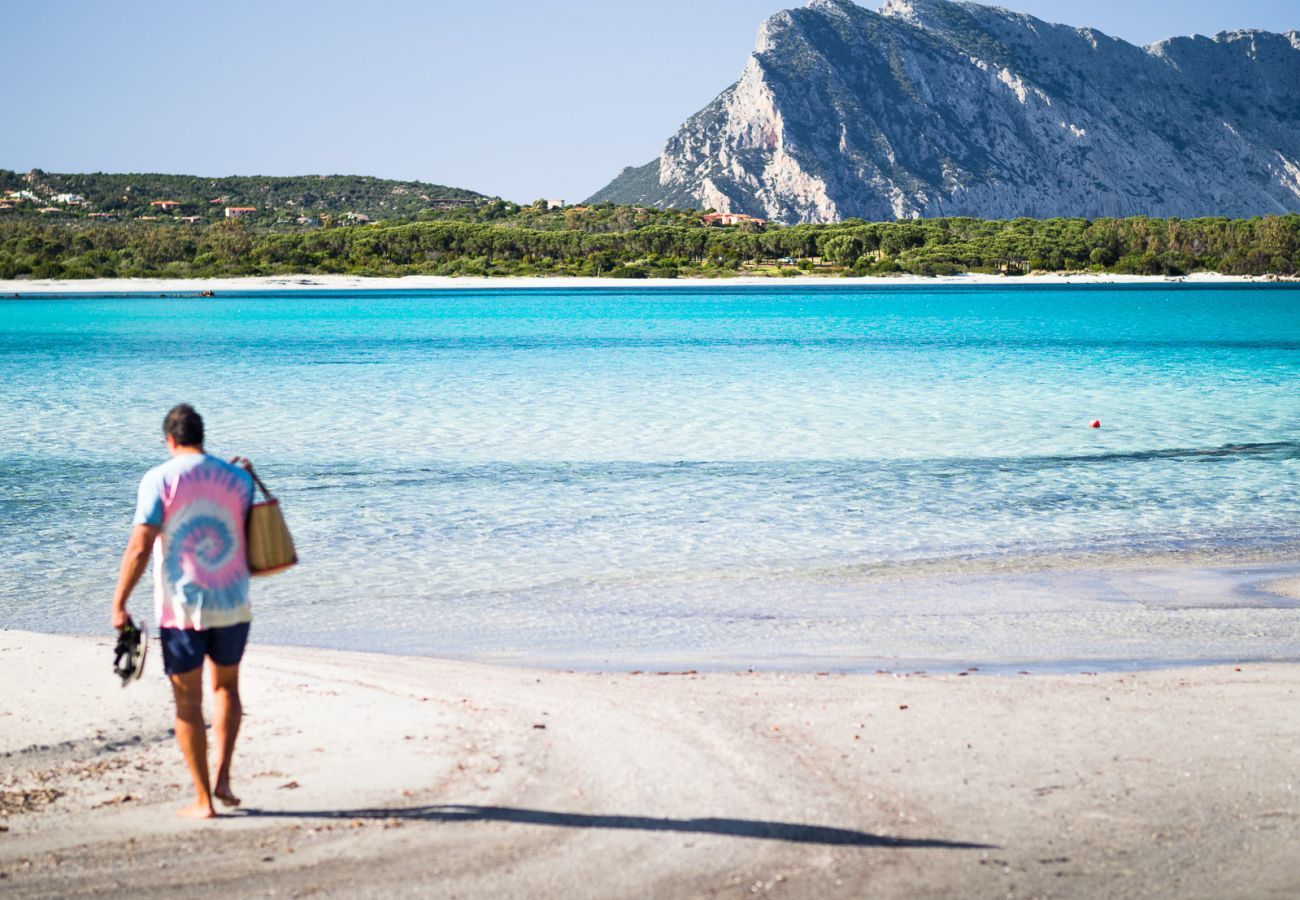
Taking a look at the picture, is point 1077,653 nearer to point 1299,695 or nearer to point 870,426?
point 1299,695

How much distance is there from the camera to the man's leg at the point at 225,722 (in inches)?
228

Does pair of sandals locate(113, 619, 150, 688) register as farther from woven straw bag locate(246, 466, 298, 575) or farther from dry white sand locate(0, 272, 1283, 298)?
dry white sand locate(0, 272, 1283, 298)

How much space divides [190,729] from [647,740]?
2373mm

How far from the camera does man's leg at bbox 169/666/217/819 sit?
222 inches

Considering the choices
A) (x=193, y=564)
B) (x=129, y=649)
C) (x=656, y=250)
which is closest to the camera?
(x=193, y=564)

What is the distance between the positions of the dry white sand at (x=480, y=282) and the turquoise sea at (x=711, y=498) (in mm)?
79515

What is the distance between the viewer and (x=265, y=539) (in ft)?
18.7

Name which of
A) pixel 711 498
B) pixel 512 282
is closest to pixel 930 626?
pixel 711 498

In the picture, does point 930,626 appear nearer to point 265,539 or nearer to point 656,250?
point 265,539

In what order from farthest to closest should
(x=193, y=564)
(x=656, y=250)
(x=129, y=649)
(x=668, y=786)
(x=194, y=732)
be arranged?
1. (x=656, y=250)
2. (x=668, y=786)
3. (x=129, y=649)
4. (x=194, y=732)
5. (x=193, y=564)

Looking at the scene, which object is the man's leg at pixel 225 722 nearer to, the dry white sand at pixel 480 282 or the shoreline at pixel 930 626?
the shoreline at pixel 930 626

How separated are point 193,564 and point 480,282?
125 m

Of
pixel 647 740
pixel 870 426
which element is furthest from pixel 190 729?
pixel 870 426

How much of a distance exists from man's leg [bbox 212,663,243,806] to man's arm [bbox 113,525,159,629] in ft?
1.58
